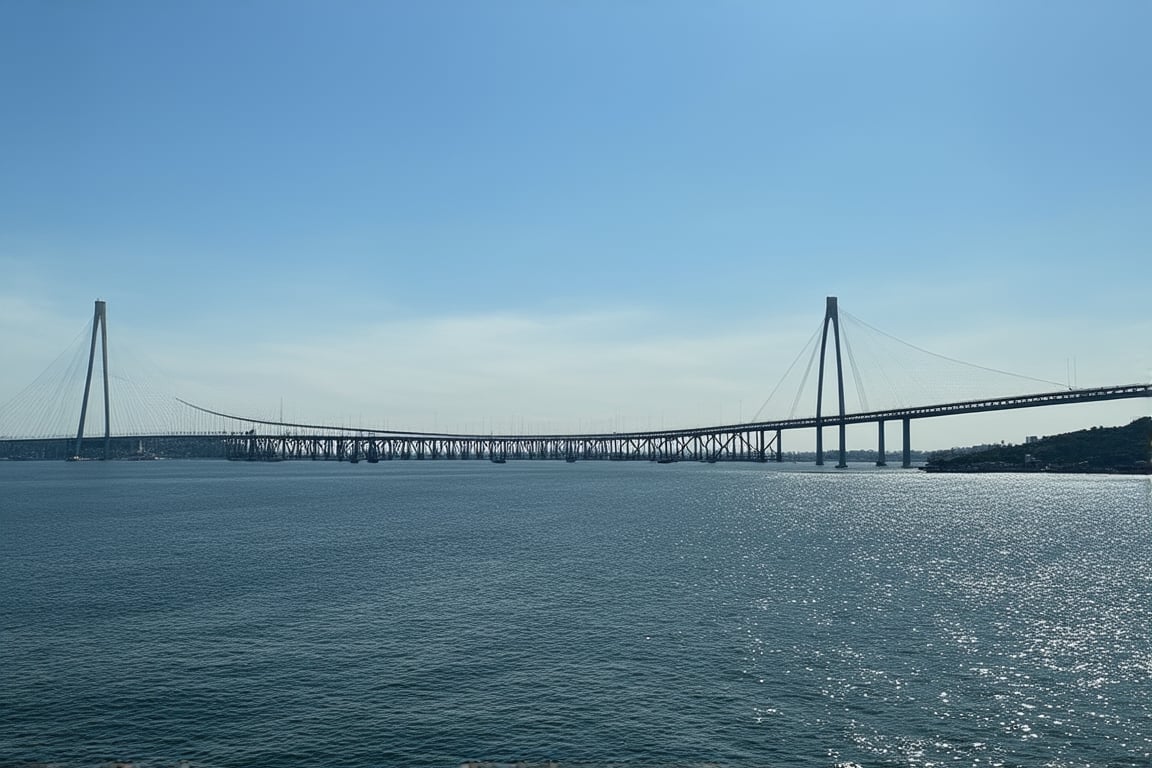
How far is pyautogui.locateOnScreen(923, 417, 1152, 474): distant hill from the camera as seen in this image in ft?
522

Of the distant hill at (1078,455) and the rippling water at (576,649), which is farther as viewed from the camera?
the distant hill at (1078,455)

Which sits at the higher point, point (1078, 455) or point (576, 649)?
point (1078, 455)

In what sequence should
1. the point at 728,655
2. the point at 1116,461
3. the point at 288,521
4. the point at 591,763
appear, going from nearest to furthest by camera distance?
the point at 591,763, the point at 728,655, the point at 288,521, the point at 1116,461

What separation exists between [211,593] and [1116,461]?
177879 mm

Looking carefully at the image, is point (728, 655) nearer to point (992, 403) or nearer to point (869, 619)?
point (869, 619)

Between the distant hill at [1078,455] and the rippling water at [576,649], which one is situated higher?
the distant hill at [1078,455]

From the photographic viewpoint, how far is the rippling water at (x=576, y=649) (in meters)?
20.9

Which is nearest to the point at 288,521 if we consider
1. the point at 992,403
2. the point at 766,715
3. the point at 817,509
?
the point at 817,509

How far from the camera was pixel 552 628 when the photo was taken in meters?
32.0

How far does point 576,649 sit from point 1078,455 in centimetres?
18185

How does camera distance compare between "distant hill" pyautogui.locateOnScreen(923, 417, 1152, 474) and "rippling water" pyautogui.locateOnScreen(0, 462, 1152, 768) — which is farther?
"distant hill" pyautogui.locateOnScreen(923, 417, 1152, 474)

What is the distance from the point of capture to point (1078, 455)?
173375 mm

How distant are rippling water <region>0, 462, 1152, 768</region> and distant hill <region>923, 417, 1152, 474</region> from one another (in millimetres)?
118077

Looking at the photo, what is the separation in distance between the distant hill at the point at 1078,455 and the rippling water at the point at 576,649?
118 m
